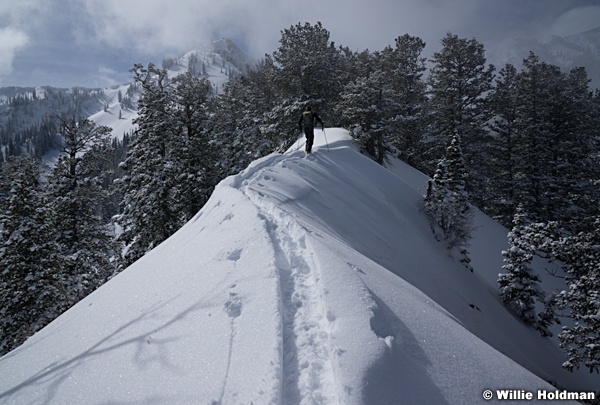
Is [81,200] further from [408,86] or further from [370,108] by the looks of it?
[408,86]

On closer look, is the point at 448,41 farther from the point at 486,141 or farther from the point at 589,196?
the point at 589,196

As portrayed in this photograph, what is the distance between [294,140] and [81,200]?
13.1 meters

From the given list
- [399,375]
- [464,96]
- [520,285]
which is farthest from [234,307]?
[464,96]

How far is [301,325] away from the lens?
3473 millimetres

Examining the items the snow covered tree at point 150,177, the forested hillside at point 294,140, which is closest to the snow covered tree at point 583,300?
the forested hillside at point 294,140

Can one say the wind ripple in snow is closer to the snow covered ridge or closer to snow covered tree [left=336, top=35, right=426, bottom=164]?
the snow covered ridge

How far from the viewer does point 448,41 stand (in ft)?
83.8

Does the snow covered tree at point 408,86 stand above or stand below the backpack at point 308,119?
above

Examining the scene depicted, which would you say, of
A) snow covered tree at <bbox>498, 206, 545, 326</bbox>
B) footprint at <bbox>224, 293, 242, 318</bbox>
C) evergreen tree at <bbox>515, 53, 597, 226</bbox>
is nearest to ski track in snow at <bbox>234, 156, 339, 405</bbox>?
footprint at <bbox>224, 293, 242, 318</bbox>

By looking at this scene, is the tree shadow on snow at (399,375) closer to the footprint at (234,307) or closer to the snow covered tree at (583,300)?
the footprint at (234,307)

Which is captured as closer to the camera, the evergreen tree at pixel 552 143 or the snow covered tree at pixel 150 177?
the snow covered tree at pixel 150 177

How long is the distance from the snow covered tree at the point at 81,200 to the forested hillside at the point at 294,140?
0.22 ft

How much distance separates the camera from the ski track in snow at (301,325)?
2.75 m

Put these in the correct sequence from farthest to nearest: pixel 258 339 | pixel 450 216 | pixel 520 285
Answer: pixel 450 216
pixel 520 285
pixel 258 339
